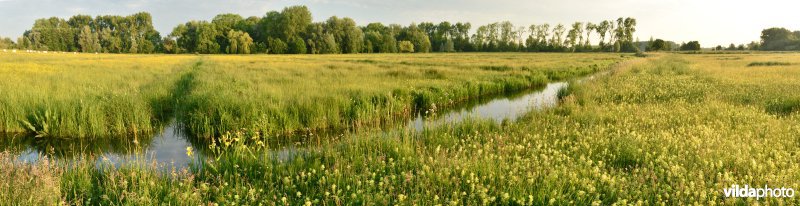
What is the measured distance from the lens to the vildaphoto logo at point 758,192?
4.59 m

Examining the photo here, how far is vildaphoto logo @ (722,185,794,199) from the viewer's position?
15.0ft

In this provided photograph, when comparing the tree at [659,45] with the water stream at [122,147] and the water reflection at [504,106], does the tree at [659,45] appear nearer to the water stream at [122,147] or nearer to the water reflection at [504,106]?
the water reflection at [504,106]

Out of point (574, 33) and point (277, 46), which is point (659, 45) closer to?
point (574, 33)

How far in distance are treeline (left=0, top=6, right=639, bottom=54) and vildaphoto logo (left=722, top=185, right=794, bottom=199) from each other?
295 ft

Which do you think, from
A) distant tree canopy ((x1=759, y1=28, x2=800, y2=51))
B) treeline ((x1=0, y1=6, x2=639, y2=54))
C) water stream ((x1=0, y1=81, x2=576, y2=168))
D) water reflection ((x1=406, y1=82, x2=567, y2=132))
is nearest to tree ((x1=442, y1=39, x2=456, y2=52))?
treeline ((x1=0, y1=6, x2=639, y2=54))

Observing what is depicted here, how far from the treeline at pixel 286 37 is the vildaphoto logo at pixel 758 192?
89962 millimetres

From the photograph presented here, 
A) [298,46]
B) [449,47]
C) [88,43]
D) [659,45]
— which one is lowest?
[298,46]

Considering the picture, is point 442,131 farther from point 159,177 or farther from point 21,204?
point 21,204

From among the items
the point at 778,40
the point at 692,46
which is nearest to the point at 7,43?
the point at 692,46

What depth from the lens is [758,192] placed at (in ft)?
15.4

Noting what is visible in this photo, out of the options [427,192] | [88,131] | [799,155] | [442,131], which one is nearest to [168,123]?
[88,131]

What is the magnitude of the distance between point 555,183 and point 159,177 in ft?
17.4

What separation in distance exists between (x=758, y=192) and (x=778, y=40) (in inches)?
6106

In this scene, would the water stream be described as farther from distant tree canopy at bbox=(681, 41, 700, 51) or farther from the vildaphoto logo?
distant tree canopy at bbox=(681, 41, 700, 51)
